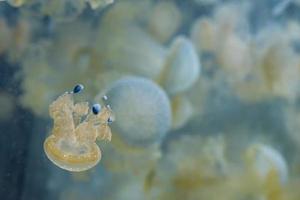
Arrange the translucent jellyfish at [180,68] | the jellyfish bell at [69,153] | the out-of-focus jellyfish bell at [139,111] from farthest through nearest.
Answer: the translucent jellyfish at [180,68]
the out-of-focus jellyfish bell at [139,111]
the jellyfish bell at [69,153]

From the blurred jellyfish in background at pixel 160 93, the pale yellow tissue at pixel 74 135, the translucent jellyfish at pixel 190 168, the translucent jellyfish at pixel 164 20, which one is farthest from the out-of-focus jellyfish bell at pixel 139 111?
the pale yellow tissue at pixel 74 135

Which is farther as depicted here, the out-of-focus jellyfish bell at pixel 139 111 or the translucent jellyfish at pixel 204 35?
the translucent jellyfish at pixel 204 35

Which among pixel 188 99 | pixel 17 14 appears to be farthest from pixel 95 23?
pixel 188 99

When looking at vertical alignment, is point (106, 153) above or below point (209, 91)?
below

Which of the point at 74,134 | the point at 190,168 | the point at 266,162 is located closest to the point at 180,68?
the point at 190,168

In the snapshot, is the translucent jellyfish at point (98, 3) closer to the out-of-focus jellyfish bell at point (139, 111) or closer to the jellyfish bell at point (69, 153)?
the out-of-focus jellyfish bell at point (139, 111)

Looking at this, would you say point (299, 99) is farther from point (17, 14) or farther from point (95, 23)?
point (17, 14)
